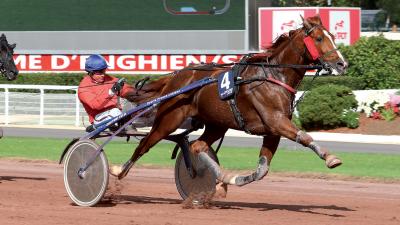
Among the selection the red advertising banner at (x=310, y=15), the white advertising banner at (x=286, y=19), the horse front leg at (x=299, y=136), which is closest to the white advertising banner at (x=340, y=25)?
the red advertising banner at (x=310, y=15)

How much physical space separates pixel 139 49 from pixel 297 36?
18.0 meters

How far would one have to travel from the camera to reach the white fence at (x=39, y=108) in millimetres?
24500

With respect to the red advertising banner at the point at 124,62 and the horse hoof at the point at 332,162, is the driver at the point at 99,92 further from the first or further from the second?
the red advertising banner at the point at 124,62

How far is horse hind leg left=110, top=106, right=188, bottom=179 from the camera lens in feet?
34.9

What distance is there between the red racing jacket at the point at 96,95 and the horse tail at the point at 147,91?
18cm

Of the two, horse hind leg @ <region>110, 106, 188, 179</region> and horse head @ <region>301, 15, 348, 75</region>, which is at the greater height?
horse head @ <region>301, 15, 348, 75</region>

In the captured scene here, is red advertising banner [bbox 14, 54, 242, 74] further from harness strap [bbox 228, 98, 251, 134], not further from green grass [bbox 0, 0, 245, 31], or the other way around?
harness strap [bbox 228, 98, 251, 134]

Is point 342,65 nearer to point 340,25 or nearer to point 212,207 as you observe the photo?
point 212,207

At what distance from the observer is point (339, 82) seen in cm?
2491

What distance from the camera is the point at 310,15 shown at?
27984 millimetres

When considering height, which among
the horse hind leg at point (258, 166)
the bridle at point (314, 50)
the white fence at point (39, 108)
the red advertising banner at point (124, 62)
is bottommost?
the white fence at point (39, 108)

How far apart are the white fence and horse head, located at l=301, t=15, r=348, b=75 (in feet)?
48.3

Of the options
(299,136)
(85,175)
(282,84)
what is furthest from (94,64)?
(299,136)

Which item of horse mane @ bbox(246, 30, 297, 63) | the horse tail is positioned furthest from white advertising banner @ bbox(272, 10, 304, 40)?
horse mane @ bbox(246, 30, 297, 63)
